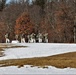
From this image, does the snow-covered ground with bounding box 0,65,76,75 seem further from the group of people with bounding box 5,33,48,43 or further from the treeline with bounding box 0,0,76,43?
the group of people with bounding box 5,33,48,43

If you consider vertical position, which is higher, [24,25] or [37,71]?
[24,25]

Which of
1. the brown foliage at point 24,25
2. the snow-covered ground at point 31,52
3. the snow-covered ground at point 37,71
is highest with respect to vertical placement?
the brown foliage at point 24,25

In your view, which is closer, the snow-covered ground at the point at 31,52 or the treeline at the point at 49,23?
the snow-covered ground at the point at 31,52

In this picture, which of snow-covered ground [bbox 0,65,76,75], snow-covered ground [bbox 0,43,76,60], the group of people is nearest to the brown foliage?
the group of people

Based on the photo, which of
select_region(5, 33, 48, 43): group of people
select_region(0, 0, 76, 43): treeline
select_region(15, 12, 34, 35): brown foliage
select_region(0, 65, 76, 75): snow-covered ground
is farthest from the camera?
select_region(5, 33, 48, 43): group of people

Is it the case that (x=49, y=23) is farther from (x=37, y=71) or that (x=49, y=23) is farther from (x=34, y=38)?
(x=37, y=71)

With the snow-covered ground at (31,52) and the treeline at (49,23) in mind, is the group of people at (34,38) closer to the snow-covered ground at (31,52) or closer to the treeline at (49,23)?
the treeline at (49,23)

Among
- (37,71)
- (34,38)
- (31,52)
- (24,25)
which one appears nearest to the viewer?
(37,71)

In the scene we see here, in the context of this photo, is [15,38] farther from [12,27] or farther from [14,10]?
[14,10]

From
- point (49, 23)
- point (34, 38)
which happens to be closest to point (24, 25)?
point (34, 38)

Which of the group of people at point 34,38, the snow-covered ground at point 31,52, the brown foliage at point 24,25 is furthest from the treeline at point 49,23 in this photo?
the snow-covered ground at point 31,52

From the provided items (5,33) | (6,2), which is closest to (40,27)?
(5,33)

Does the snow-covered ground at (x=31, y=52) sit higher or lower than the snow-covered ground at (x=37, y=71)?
higher

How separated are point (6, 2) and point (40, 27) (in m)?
29.9
